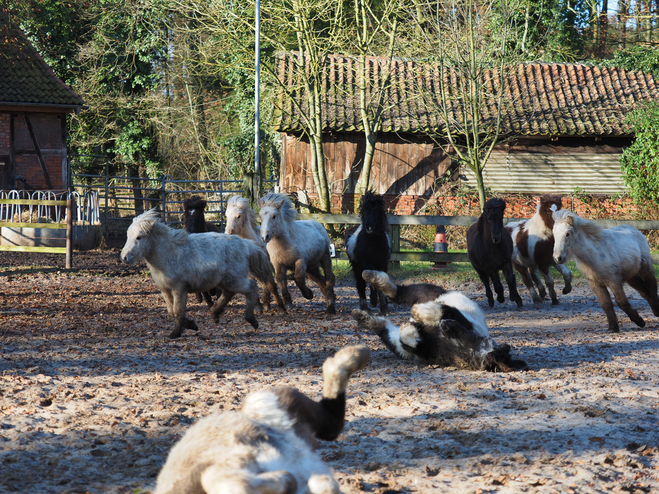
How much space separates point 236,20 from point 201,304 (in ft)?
40.5

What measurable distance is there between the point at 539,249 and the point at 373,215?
11.0 feet

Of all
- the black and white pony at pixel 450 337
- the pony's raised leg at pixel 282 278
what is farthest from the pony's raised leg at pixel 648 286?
the pony's raised leg at pixel 282 278

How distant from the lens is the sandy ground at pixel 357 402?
12.1 ft

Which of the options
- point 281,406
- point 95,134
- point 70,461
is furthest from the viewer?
point 95,134

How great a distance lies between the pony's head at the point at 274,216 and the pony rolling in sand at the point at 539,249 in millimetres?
4297

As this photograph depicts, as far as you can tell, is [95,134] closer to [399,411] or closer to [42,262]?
[42,262]

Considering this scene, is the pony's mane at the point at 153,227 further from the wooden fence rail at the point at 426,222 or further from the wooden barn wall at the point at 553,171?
the wooden barn wall at the point at 553,171

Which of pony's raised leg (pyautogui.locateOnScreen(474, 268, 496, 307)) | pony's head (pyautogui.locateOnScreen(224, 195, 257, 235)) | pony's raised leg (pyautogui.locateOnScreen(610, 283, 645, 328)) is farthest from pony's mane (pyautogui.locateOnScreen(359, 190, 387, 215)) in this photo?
pony's raised leg (pyautogui.locateOnScreen(610, 283, 645, 328))

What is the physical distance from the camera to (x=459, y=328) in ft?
19.2

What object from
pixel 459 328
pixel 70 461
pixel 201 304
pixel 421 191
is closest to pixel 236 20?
pixel 421 191

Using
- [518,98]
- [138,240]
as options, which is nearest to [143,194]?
[518,98]

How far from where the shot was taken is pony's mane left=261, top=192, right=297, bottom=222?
9.75m

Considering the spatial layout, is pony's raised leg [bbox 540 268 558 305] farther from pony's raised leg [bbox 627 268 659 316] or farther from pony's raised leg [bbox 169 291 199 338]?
pony's raised leg [bbox 169 291 199 338]

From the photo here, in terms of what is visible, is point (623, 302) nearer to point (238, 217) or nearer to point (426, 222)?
point (238, 217)
